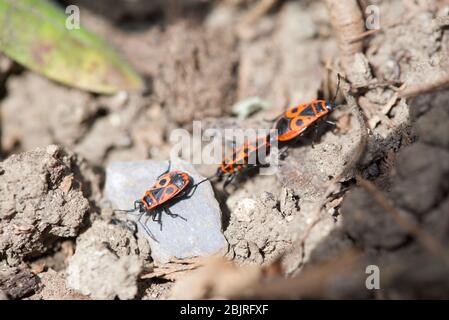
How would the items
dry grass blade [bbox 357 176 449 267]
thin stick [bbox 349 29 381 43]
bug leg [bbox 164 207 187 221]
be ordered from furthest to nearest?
1. thin stick [bbox 349 29 381 43]
2. bug leg [bbox 164 207 187 221]
3. dry grass blade [bbox 357 176 449 267]

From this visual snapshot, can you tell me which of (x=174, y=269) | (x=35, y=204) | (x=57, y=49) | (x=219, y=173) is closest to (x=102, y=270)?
(x=174, y=269)

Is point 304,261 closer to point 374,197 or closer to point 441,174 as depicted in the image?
point 374,197

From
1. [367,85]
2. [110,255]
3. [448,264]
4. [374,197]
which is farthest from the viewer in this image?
[367,85]

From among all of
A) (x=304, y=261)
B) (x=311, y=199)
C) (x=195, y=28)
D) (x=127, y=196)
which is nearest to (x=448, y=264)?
(x=304, y=261)

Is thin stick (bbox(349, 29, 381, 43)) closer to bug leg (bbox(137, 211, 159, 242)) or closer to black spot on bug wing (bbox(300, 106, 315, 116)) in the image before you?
black spot on bug wing (bbox(300, 106, 315, 116))

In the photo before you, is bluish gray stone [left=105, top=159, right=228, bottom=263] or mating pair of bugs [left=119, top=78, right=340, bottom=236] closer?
bluish gray stone [left=105, top=159, right=228, bottom=263]

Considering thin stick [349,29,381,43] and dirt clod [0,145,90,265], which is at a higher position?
thin stick [349,29,381,43]

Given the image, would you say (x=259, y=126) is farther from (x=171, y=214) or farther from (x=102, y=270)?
(x=102, y=270)

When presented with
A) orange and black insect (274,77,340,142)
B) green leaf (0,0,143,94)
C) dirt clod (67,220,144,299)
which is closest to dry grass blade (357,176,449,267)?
orange and black insect (274,77,340,142)
